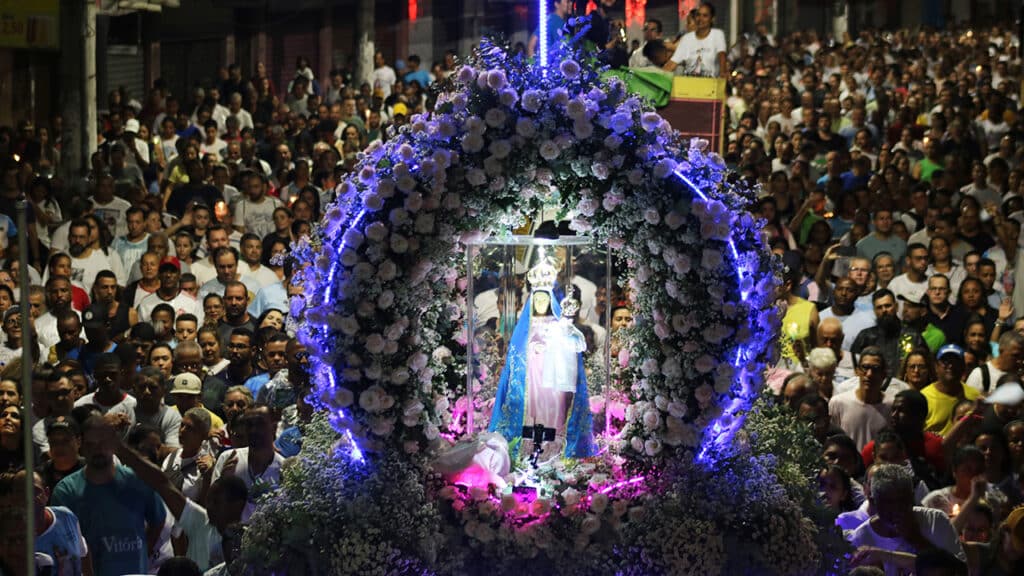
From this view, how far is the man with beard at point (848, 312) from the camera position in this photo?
506 inches

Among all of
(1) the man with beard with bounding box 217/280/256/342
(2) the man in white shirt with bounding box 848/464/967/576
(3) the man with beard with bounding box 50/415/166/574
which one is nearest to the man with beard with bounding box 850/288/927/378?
(2) the man in white shirt with bounding box 848/464/967/576

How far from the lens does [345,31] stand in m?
29.6

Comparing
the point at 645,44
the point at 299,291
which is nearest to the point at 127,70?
the point at 645,44

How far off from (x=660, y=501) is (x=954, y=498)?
1.91 metres

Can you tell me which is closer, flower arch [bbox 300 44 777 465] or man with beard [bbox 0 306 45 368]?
flower arch [bbox 300 44 777 465]

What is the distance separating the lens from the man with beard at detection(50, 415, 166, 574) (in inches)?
364

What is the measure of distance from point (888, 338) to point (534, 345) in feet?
14.0

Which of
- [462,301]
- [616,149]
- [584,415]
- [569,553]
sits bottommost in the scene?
[569,553]

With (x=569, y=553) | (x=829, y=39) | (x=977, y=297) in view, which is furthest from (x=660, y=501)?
(x=829, y=39)

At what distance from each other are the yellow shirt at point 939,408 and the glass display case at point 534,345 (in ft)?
9.33

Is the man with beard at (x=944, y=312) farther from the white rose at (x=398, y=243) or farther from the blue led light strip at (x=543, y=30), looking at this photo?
the white rose at (x=398, y=243)

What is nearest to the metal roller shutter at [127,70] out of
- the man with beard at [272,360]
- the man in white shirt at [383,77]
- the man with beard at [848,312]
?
the man in white shirt at [383,77]

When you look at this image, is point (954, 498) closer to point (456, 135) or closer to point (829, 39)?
point (456, 135)

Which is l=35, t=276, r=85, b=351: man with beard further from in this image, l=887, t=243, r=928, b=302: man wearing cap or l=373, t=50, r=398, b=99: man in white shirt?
l=373, t=50, r=398, b=99: man in white shirt
